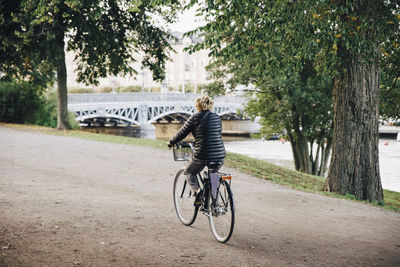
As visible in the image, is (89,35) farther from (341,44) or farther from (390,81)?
(390,81)

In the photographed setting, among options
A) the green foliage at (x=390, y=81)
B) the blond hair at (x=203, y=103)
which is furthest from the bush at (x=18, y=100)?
the blond hair at (x=203, y=103)

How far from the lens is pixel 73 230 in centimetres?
466

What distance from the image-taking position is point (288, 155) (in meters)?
34.2

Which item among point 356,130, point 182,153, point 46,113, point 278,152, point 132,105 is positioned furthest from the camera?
point 278,152

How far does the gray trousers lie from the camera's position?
15.0 ft

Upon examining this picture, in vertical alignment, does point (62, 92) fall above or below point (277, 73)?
below

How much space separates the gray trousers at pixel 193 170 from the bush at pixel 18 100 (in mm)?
18168

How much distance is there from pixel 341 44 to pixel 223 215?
574cm

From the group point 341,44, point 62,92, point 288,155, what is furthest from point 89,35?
point 288,155

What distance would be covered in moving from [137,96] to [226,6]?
28224 millimetres

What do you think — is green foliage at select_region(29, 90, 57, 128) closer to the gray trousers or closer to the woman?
the gray trousers

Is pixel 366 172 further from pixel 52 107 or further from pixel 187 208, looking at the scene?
pixel 52 107

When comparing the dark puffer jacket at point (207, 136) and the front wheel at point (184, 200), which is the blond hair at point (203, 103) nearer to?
the dark puffer jacket at point (207, 136)

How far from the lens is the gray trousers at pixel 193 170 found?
4.57 m
